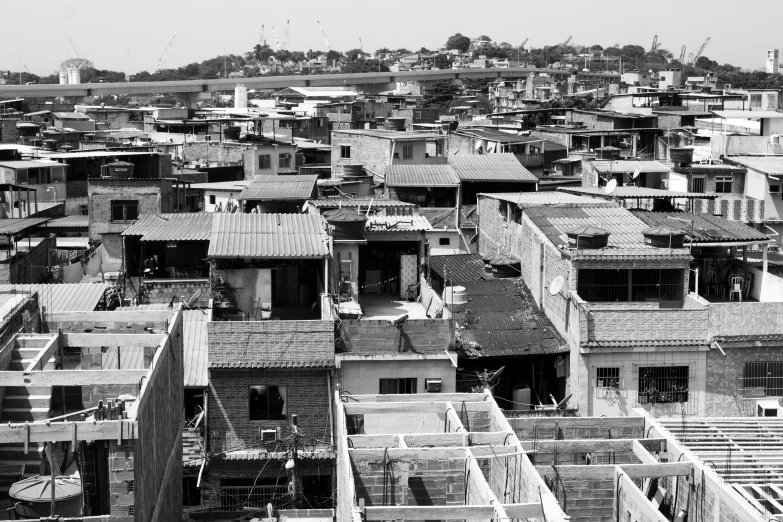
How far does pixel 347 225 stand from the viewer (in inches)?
977

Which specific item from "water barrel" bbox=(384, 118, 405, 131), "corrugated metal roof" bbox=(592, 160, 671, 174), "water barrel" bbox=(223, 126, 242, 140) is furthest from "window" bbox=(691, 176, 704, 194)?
"water barrel" bbox=(223, 126, 242, 140)

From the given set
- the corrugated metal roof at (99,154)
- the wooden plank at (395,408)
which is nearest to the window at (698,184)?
the corrugated metal roof at (99,154)

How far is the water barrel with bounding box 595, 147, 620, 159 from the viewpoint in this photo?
47.3 m

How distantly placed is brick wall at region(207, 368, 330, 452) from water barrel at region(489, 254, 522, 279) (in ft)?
23.8

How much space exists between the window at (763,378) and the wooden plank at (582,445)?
7837mm

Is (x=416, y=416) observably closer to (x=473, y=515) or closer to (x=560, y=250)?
(x=473, y=515)

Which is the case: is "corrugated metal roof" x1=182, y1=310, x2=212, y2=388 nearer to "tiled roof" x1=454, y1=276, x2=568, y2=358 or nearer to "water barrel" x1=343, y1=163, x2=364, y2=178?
"tiled roof" x1=454, y1=276, x2=568, y2=358

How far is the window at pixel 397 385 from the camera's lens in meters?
21.9

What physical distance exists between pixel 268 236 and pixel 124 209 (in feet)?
51.8

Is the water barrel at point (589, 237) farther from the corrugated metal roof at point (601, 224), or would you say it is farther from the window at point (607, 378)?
the window at point (607, 378)

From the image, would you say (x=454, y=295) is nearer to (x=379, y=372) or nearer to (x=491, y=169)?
(x=379, y=372)

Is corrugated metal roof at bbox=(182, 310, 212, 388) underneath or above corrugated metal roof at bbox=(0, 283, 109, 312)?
underneath

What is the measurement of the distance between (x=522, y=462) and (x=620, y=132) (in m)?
38.0

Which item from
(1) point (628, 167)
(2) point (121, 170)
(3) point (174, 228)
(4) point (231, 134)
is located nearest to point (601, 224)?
(3) point (174, 228)
